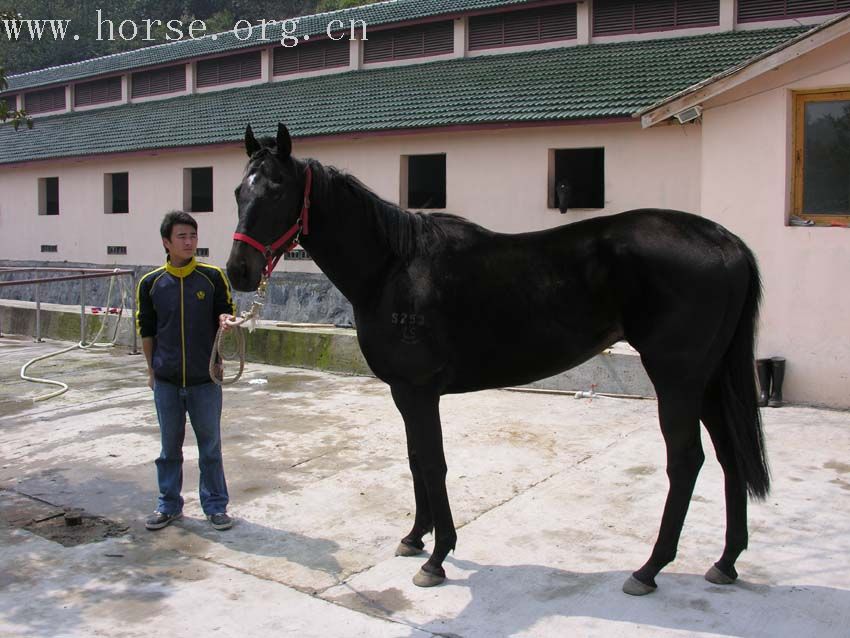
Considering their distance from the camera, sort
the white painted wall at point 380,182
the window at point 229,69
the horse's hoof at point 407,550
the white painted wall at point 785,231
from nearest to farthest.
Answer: the horse's hoof at point 407,550 < the white painted wall at point 785,231 < the white painted wall at point 380,182 < the window at point 229,69

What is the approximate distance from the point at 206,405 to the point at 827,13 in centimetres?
1162

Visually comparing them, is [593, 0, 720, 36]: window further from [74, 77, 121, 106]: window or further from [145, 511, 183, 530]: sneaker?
[74, 77, 121, 106]: window

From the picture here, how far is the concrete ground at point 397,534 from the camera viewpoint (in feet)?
11.9

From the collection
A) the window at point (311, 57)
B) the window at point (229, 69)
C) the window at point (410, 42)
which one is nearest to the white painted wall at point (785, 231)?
the window at point (410, 42)

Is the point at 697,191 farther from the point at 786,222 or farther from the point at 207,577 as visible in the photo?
the point at 207,577

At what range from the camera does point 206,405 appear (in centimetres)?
486

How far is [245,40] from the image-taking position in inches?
746

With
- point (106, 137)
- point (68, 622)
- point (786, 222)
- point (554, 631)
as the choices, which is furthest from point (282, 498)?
point (106, 137)

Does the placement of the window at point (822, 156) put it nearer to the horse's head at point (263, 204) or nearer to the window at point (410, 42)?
the horse's head at point (263, 204)

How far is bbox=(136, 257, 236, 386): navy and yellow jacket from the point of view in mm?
4777

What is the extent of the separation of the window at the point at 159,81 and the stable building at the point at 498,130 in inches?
2.1

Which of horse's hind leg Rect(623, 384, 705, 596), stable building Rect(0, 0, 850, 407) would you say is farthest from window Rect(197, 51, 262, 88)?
horse's hind leg Rect(623, 384, 705, 596)

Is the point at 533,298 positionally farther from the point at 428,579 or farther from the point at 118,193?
the point at 118,193

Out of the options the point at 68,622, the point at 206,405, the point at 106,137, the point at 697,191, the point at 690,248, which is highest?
the point at 106,137
